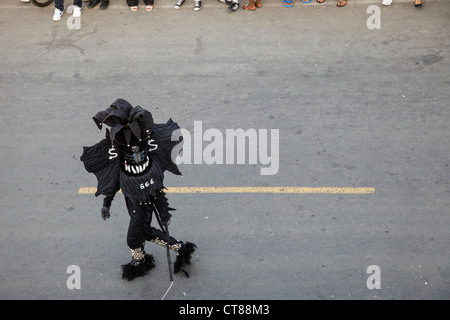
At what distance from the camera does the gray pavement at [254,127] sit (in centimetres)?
665

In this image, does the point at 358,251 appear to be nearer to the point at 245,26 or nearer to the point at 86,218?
the point at 86,218

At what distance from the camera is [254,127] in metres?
8.55

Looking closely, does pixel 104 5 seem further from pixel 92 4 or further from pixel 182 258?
pixel 182 258

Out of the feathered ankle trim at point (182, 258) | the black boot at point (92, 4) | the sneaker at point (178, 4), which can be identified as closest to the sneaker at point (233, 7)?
the sneaker at point (178, 4)

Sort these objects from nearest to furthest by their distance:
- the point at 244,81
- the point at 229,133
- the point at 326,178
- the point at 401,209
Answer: the point at 401,209 → the point at 326,178 → the point at 229,133 → the point at 244,81

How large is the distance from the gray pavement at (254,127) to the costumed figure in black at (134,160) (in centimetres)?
100

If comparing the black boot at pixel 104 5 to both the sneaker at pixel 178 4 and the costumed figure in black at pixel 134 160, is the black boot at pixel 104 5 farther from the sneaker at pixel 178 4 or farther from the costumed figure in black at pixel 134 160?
the costumed figure in black at pixel 134 160

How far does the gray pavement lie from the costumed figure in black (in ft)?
3.29

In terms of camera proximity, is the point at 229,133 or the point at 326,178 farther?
the point at 229,133

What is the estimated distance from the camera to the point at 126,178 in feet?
19.1
